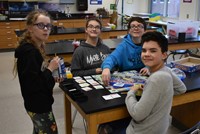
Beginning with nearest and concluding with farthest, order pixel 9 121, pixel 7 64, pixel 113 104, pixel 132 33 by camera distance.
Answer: pixel 113 104
pixel 132 33
pixel 9 121
pixel 7 64

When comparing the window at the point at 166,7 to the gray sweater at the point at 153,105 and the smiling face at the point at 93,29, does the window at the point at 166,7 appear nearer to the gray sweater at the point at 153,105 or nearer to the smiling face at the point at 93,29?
the smiling face at the point at 93,29

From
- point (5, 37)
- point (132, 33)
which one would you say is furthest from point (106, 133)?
point (5, 37)

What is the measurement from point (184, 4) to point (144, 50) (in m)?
5.82

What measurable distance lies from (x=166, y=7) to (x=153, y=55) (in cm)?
689

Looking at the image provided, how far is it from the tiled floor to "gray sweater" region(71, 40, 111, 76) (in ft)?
2.55

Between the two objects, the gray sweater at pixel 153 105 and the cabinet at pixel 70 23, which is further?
the cabinet at pixel 70 23

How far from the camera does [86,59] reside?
2.21 m

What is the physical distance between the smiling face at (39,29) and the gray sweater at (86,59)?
624 mm

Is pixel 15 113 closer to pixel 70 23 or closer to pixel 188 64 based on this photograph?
pixel 188 64

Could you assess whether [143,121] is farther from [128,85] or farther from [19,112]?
[19,112]

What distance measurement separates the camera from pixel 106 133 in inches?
69.8

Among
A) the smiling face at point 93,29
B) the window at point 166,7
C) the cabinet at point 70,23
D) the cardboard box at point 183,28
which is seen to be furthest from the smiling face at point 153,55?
the window at point 166,7

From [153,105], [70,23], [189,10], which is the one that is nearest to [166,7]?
[189,10]

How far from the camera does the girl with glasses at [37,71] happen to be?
1.47m
